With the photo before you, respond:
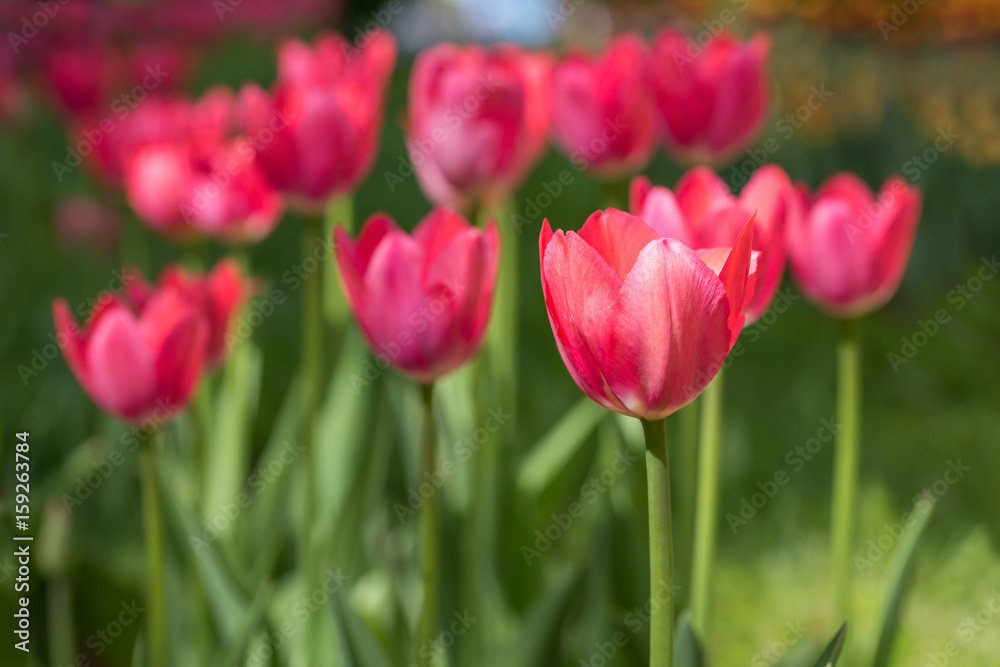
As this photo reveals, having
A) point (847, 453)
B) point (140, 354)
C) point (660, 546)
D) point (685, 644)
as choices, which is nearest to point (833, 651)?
point (685, 644)

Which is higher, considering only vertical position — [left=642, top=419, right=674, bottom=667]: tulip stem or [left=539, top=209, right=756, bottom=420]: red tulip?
[left=539, top=209, right=756, bottom=420]: red tulip

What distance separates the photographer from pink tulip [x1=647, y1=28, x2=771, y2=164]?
1.38 meters

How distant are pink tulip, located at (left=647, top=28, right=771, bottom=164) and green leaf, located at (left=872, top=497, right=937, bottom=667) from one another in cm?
63

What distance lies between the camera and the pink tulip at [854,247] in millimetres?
1080

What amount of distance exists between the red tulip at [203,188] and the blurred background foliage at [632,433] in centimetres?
36

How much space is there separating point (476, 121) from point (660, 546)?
773 millimetres

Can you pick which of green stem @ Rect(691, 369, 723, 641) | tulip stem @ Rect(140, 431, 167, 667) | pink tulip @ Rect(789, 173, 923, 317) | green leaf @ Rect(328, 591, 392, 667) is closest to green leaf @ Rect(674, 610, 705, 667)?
green stem @ Rect(691, 369, 723, 641)

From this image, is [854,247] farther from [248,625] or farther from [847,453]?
[248,625]

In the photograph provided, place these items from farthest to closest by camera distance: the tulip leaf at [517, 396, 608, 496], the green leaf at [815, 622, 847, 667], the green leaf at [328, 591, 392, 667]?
1. the tulip leaf at [517, 396, 608, 496]
2. the green leaf at [328, 591, 392, 667]
3. the green leaf at [815, 622, 847, 667]

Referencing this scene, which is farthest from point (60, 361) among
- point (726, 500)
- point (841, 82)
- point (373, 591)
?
Result: point (841, 82)

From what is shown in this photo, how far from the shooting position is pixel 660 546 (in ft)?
2.17

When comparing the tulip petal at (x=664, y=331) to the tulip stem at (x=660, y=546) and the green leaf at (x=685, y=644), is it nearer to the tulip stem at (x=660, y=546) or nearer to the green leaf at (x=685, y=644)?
the tulip stem at (x=660, y=546)

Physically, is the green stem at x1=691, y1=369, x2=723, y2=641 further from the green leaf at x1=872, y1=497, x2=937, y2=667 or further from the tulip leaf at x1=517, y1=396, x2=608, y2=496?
the tulip leaf at x1=517, y1=396, x2=608, y2=496

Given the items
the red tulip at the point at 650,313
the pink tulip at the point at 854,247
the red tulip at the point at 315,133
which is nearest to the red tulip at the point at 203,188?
the red tulip at the point at 315,133
